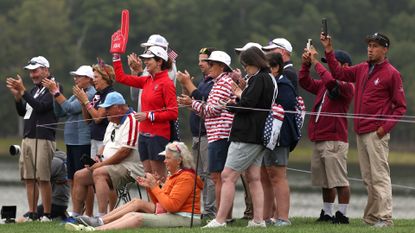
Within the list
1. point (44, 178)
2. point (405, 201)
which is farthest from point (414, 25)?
point (44, 178)

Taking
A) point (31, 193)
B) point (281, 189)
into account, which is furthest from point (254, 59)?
point (31, 193)

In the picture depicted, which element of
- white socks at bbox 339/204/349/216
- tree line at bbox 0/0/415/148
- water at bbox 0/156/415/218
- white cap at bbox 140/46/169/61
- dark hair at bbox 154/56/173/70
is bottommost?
water at bbox 0/156/415/218

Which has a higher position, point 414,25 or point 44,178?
point 414,25

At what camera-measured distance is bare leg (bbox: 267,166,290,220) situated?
13.8 m

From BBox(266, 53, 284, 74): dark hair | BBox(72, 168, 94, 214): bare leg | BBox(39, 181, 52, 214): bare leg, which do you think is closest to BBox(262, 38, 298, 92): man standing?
BBox(266, 53, 284, 74): dark hair

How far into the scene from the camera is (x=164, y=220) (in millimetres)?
13438

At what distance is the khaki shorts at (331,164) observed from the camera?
47.1 ft

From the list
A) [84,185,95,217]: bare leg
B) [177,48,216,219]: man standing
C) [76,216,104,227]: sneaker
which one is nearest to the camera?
[76,216,104,227]: sneaker

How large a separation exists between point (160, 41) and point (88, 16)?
6181cm

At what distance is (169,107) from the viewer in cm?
1423

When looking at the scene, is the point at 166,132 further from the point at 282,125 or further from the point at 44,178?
the point at 44,178

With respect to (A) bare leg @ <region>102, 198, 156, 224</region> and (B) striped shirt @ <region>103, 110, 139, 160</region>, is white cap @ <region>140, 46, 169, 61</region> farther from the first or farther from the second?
(A) bare leg @ <region>102, 198, 156, 224</region>

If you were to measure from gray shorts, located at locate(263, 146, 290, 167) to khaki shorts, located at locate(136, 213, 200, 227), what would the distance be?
107cm

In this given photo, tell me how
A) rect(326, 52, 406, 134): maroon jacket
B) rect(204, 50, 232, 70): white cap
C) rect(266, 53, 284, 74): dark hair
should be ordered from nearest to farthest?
rect(326, 52, 406, 134): maroon jacket → rect(266, 53, 284, 74): dark hair → rect(204, 50, 232, 70): white cap
